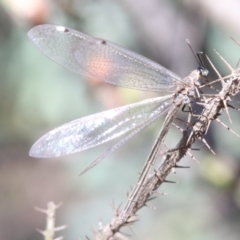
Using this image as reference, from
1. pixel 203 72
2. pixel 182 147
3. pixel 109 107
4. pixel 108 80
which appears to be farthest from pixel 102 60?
pixel 109 107

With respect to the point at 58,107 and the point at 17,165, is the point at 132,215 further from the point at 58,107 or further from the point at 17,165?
the point at 17,165

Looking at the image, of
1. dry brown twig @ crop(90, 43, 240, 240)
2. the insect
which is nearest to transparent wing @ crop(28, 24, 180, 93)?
the insect

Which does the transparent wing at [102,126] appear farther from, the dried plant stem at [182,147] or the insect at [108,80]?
the dried plant stem at [182,147]

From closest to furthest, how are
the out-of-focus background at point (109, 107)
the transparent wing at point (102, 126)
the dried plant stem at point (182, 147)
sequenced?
the dried plant stem at point (182, 147) → the transparent wing at point (102, 126) → the out-of-focus background at point (109, 107)

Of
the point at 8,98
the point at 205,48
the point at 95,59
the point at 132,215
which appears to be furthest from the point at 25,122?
the point at 132,215

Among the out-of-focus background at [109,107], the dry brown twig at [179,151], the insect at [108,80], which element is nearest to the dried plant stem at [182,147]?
the dry brown twig at [179,151]
